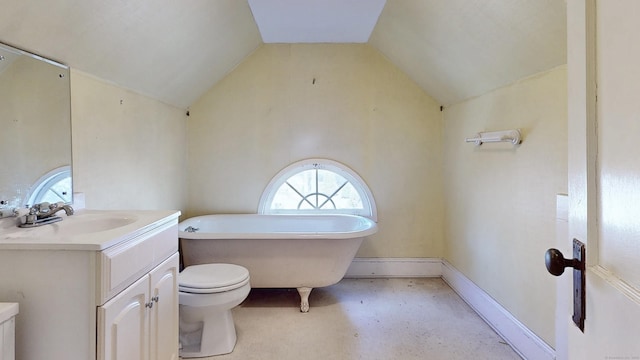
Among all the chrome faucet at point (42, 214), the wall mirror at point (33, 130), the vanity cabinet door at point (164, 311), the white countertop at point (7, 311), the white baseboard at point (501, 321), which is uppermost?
the wall mirror at point (33, 130)

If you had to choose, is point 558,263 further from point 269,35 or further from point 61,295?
point 269,35

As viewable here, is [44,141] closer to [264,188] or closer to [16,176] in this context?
[16,176]

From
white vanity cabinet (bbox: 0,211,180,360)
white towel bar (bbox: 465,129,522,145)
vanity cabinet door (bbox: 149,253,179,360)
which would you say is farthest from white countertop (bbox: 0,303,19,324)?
white towel bar (bbox: 465,129,522,145)

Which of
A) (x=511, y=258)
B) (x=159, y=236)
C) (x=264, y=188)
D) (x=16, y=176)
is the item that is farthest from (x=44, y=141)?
(x=511, y=258)

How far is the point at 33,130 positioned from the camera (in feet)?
4.75

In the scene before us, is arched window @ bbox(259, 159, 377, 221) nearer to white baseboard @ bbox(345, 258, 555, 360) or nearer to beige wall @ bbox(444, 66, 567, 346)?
white baseboard @ bbox(345, 258, 555, 360)

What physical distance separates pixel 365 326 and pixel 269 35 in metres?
2.60

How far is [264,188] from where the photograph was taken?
319 cm

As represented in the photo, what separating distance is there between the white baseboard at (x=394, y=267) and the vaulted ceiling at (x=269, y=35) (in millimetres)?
1609

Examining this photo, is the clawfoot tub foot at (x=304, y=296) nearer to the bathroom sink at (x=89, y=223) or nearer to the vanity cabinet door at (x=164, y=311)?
the vanity cabinet door at (x=164, y=311)

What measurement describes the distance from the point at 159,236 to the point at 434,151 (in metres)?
2.64

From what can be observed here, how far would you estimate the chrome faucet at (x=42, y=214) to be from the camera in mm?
1306

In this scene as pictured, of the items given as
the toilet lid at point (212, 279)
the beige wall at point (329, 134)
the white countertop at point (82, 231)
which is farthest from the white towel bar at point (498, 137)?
the white countertop at point (82, 231)

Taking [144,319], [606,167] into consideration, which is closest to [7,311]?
[144,319]
